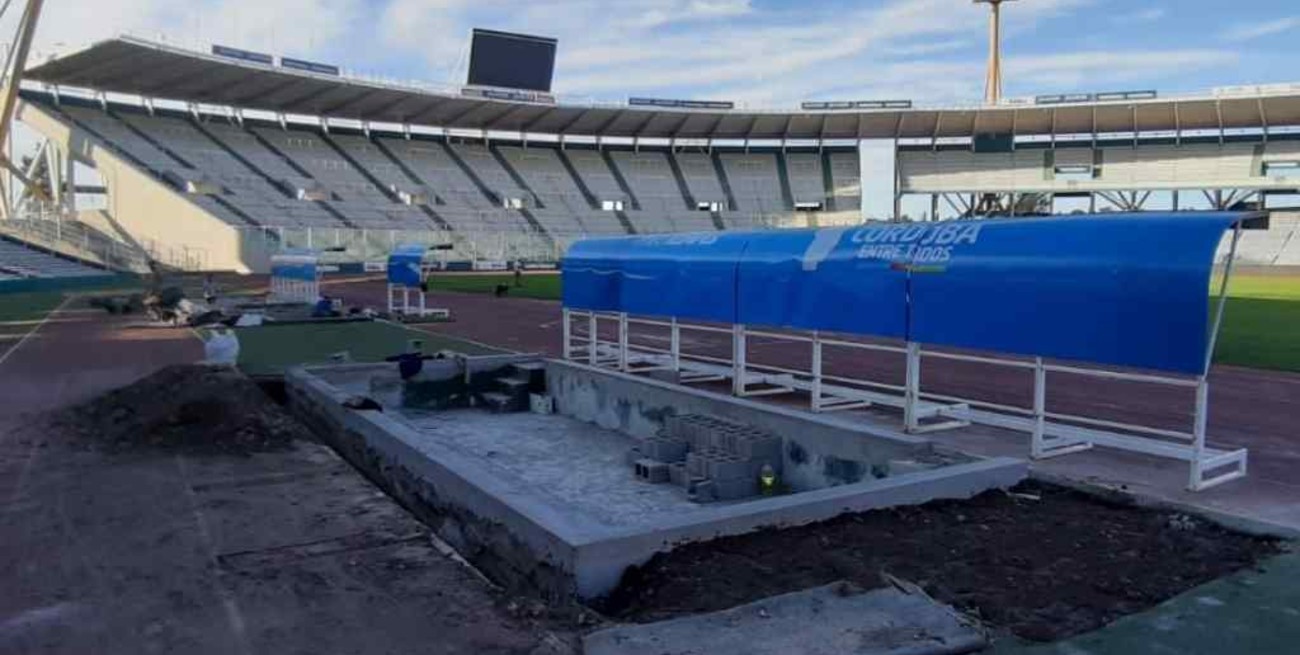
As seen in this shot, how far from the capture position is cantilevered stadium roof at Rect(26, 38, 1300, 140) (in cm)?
5491

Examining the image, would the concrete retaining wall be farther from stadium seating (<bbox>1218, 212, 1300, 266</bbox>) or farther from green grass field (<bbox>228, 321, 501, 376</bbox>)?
stadium seating (<bbox>1218, 212, 1300, 266</bbox>)

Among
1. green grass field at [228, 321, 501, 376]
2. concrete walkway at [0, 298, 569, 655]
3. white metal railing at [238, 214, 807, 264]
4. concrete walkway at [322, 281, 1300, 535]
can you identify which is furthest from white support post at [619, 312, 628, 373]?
white metal railing at [238, 214, 807, 264]

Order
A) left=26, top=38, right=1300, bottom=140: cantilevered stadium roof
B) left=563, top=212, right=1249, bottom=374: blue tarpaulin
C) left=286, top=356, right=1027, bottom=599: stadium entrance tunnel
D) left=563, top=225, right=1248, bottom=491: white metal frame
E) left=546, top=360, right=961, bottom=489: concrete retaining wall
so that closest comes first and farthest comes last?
left=286, top=356, right=1027, bottom=599: stadium entrance tunnel < left=563, top=212, right=1249, bottom=374: blue tarpaulin < left=563, top=225, right=1248, bottom=491: white metal frame < left=546, top=360, right=961, bottom=489: concrete retaining wall < left=26, top=38, right=1300, bottom=140: cantilevered stadium roof

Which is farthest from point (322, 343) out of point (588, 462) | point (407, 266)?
point (588, 462)

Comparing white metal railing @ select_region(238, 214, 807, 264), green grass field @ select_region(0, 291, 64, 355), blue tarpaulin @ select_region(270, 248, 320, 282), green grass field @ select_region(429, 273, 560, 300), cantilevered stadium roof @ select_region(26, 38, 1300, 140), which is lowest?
Answer: green grass field @ select_region(0, 291, 64, 355)

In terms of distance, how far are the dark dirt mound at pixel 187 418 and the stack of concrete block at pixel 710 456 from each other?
3.82 meters

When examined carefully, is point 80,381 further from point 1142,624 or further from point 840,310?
point 1142,624

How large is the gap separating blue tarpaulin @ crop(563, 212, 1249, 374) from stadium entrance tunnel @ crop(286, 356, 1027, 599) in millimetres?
1244

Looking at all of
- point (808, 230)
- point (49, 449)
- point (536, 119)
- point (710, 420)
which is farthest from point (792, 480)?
point (536, 119)

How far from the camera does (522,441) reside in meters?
11.8

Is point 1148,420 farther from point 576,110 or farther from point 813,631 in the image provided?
point 576,110

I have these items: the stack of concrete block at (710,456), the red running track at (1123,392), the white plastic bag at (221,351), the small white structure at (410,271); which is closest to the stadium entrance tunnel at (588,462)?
the stack of concrete block at (710,456)

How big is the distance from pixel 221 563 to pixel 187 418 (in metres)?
5.06

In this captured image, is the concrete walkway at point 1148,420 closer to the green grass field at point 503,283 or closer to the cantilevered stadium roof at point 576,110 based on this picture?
the green grass field at point 503,283
